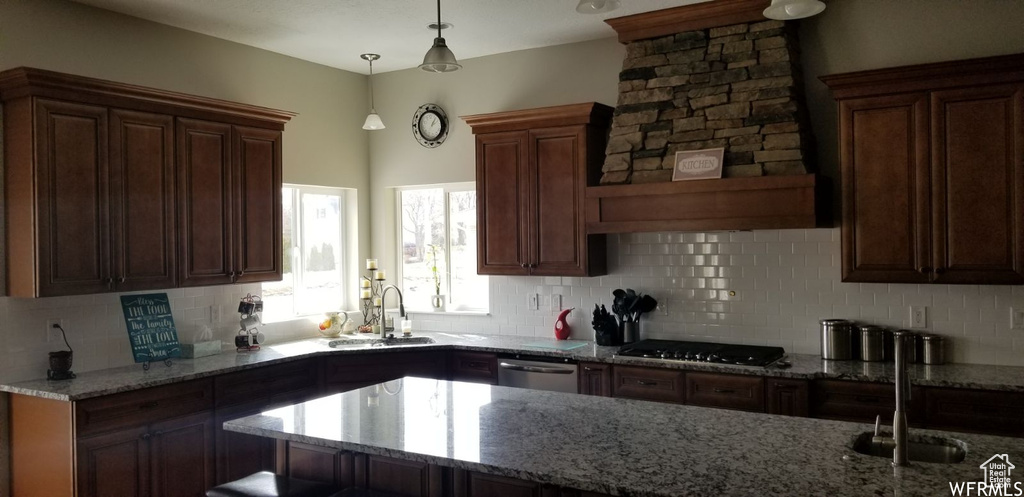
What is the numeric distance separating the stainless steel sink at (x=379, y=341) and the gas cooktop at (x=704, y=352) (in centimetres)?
151

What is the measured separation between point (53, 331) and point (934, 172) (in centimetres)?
480

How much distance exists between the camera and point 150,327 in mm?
4523

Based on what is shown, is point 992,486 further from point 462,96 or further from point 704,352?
point 462,96

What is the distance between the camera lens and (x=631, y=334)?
16.4ft

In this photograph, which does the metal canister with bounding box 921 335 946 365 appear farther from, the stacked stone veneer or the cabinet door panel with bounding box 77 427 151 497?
the cabinet door panel with bounding box 77 427 151 497

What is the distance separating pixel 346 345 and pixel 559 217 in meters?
1.73

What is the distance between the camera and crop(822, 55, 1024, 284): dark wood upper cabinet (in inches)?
147

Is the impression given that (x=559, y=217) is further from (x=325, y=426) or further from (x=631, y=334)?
(x=325, y=426)

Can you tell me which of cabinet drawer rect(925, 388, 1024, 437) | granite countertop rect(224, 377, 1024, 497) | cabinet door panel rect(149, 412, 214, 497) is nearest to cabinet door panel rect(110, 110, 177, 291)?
cabinet door panel rect(149, 412, 214, 497)

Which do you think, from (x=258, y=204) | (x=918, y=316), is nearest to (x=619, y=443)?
(x=918, y=316)

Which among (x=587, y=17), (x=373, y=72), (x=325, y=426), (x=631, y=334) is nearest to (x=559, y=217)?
(x=631, y=334)

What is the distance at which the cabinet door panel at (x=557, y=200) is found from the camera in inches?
196

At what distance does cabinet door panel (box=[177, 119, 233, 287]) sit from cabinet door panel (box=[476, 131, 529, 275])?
66.7 inches

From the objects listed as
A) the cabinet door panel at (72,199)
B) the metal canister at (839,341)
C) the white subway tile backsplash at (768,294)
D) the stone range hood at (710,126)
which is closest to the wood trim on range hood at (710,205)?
the stone range hood at (710,126)
